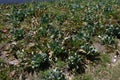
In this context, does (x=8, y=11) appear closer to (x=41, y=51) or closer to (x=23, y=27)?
(x=23, y=27)

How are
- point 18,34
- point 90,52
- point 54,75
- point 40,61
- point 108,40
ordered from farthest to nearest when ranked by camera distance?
point 18,34 → point 108,40 → point 90,52 → point 40,61 → point 54,75

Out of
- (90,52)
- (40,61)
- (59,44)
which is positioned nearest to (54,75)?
(40,61)

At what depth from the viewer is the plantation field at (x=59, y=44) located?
10203 mm

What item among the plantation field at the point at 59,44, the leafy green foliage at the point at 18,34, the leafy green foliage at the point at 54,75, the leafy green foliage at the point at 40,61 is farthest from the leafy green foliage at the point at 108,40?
the leafy green foliage at the point at 18,34

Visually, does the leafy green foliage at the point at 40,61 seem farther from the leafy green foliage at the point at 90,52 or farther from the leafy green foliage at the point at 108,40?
the leafy green foliage at the point at 108,40

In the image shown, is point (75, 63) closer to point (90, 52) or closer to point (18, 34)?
point (90, 52)

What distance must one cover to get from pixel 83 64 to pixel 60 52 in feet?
3.00

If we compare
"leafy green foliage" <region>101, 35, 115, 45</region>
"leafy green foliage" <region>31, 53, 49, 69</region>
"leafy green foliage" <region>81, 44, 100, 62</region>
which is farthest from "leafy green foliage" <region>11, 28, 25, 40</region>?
"leafy green foliage" <region>101, 35, 115, 45</region>

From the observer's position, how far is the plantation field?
1020 cm

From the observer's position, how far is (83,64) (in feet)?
34.7

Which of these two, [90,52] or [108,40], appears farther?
[108,40]

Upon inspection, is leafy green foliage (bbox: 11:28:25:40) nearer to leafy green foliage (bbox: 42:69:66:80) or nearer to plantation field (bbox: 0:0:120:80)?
plantation field (bbox: 0:0:120:80)

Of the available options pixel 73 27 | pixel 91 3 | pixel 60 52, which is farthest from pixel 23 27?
pixel 91 3

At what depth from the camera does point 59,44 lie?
10.9 metres
